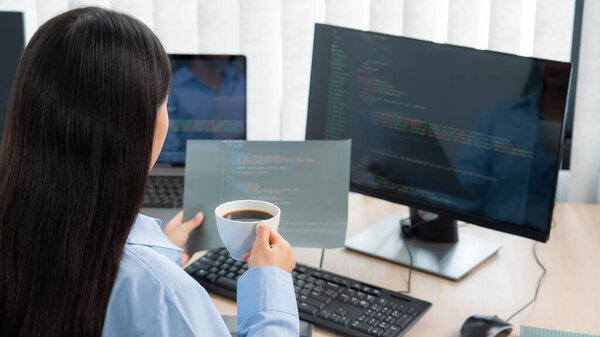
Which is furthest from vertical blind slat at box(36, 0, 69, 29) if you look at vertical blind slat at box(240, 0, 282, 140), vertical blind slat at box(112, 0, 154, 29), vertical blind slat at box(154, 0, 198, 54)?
vertical blind slat at box(240, 0, 282, 140)

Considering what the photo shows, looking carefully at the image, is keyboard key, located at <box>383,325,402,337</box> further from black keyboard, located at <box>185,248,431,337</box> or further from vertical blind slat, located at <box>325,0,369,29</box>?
vertical blind slat, located at <box>325,0,369,29</box>

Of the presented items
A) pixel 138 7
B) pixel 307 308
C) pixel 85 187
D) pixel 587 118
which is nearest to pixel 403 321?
pixel 307 308

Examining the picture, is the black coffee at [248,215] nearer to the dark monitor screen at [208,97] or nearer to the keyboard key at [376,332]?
the keyboard key at [376,332]

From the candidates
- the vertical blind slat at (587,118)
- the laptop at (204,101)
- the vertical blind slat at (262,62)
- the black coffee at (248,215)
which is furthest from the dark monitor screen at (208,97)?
the vertical blind slat at (587,118)

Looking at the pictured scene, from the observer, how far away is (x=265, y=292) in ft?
2.58

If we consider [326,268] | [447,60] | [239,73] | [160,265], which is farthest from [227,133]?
[160,265]

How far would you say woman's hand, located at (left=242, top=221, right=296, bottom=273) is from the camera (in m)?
0.81

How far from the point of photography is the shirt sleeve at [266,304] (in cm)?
77

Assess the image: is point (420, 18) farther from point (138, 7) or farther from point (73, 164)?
point (73, 164)

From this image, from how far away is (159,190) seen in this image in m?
1.34

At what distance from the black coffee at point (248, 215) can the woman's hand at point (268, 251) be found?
0.05 meters

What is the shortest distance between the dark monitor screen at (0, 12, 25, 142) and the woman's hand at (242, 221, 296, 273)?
77 centimetres

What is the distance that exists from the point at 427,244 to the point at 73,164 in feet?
2.47

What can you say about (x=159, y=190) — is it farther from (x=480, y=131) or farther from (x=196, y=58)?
(x=480, y=131)
